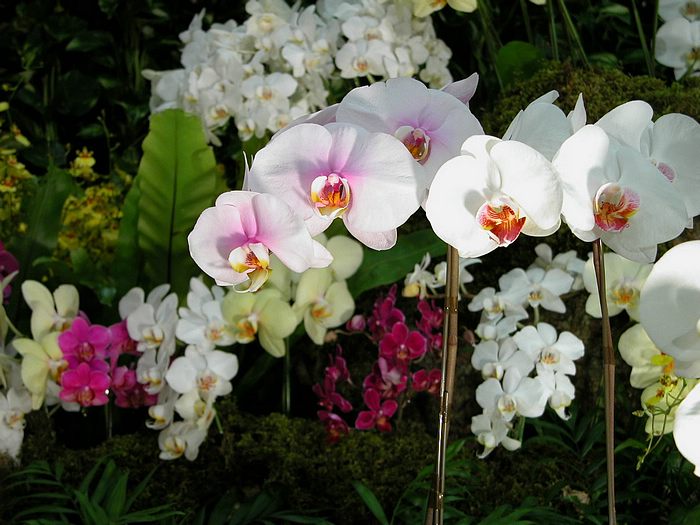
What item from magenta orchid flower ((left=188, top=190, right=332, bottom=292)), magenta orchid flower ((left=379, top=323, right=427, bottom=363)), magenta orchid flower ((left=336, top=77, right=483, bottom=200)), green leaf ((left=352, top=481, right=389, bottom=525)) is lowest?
green leaf ((left=352, top=481, right=389, bottom=525))

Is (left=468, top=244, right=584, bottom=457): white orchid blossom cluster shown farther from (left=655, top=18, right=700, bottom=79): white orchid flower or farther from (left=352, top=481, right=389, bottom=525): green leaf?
(left=655, top=18, right=700, bottom=79): white orchid flower

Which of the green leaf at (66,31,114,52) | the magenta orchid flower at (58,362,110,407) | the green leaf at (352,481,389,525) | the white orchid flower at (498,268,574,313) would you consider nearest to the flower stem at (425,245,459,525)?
the green leaf at (352,481,389,525)

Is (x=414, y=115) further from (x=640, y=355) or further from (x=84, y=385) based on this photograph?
(x=84, y=385)

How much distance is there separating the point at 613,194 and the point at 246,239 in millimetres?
192

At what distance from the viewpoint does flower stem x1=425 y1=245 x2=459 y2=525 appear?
0.47 metres

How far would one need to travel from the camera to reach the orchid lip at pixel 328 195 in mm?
444

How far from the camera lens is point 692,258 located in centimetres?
40

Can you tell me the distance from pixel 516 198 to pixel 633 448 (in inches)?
22.9

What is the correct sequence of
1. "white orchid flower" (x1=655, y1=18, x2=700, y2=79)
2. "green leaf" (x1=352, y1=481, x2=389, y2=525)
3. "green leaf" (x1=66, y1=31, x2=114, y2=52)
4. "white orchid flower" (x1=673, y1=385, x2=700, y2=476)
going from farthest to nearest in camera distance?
"green leaf" (x1=66, y1=31, x2=114, y2=52) → "white orchid flower" (x1=655, y1=18, x2=700, y2=79) → "green leaf" (x1=352, y1=481, x2=389, y2=525) → "white orchid flower" (x1=673, y1=385, x2=700, y2=476)

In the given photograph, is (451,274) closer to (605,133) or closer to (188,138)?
(605,133)

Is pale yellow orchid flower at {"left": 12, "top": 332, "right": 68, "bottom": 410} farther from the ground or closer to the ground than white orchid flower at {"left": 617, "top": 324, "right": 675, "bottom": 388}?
closer to the ground

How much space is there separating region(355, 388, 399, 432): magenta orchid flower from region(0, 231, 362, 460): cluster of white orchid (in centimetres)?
12

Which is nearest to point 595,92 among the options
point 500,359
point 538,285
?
point 538,285

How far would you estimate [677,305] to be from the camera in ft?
1.33
